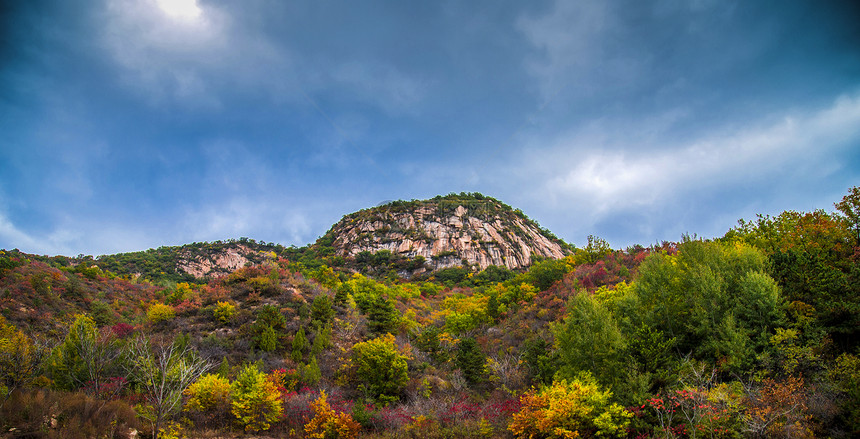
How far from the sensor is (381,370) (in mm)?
21984

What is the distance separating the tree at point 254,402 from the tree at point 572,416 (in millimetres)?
10707

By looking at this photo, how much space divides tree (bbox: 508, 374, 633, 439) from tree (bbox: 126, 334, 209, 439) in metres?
13.2

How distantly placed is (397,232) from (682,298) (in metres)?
83.3

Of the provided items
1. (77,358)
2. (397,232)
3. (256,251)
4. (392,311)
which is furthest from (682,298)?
(256,251)

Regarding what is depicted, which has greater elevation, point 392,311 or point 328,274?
point 328,274

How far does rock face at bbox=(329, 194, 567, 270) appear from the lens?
308 ft

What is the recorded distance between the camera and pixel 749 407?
14.1 meters

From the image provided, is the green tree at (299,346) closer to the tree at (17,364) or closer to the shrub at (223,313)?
the shrub at (223,313)

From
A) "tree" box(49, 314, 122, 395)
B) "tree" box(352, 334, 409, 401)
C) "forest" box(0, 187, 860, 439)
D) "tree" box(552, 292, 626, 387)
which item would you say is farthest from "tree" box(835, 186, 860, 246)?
"tree" box(49, 314, 122, 395)

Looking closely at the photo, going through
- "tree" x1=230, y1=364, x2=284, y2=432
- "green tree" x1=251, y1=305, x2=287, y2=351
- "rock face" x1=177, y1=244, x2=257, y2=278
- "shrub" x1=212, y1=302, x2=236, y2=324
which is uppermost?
"rock face" x1=177, y1=244, x2=257, y2=278

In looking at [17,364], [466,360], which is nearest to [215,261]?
[17,364]

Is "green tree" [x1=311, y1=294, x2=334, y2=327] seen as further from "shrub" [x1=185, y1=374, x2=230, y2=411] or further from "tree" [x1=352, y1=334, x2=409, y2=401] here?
"shrub" [x1=185, y1=374, x2=230, y2=411]

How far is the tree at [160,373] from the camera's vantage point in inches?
458

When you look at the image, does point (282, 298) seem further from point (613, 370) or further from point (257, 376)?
point (613, 370)
